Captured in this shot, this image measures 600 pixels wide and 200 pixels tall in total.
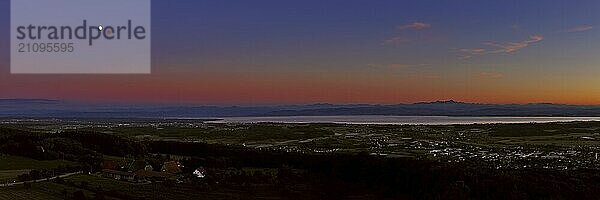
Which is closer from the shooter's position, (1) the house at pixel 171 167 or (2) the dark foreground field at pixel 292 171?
(2) the dark foreground field at pixel 292 171

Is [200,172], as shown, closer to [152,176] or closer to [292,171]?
[152,176]

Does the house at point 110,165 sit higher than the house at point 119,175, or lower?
higher

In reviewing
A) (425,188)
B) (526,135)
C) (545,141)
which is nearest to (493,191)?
(425,188)

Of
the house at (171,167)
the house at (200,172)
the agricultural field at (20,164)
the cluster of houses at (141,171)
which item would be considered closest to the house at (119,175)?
the cluster of houses at (141,171)

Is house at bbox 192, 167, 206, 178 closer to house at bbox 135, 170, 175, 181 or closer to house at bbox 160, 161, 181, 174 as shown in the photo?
house at bbox 160, 161, 181, 174

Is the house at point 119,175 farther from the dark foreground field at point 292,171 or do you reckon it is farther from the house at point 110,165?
the house at point 110,165

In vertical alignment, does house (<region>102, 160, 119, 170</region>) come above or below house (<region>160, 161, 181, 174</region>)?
above

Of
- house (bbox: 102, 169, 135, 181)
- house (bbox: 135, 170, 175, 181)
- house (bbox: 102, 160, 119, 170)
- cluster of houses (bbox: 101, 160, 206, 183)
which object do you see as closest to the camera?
house (bbox: 102, 169, 135, 181)

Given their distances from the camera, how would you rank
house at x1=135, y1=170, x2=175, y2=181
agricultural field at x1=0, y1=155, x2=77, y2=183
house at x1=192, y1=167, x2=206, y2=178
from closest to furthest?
house at x1=135, y1=170, x2=175, y2=181, agricultural field at x1=0, y1=155, x2=77, y2=183, house at x1=192, y1=167, x2=206, y2=178

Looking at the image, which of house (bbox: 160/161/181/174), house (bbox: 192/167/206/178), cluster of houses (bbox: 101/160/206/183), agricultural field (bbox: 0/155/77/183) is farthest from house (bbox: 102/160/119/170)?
house (bbox: 192/167/206/178)
